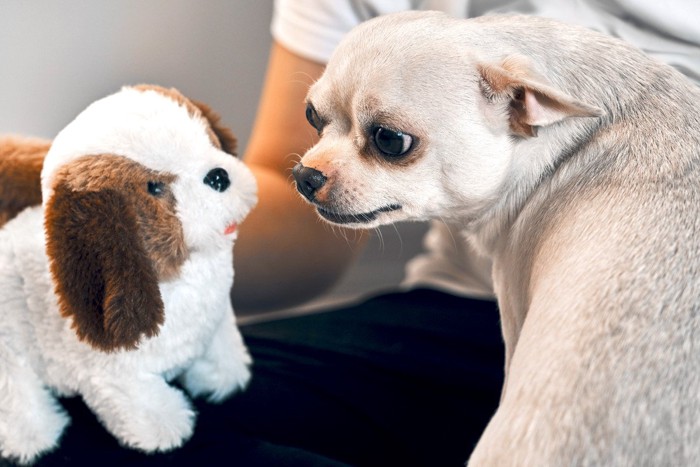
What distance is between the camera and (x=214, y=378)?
96cm

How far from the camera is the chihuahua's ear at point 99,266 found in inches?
29.2

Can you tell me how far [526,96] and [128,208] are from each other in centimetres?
42

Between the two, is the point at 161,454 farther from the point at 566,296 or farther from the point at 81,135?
the point at 566,296

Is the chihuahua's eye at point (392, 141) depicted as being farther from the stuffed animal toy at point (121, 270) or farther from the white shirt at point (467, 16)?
the white shirt at point (467, 16)

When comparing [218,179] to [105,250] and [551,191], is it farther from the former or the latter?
[551,191]

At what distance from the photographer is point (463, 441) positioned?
1.00 m

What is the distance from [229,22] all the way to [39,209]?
3.27 ft

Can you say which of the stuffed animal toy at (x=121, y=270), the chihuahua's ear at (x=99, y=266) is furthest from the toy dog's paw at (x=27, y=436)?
the chihuahua's ear at (x=99, y=266)

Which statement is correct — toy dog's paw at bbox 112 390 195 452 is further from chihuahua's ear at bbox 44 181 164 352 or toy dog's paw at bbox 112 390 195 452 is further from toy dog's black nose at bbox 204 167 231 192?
toy dog's black nose at bbox 204 167 231 192

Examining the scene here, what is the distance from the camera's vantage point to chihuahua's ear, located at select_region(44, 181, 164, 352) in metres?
0.74

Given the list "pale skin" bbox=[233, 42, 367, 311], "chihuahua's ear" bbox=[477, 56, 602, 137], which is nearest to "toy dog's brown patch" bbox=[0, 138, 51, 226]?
"pale skin" bbox=[233, 42, 367, 311]

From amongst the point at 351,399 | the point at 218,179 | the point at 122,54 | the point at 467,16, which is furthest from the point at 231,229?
the point at 122,54

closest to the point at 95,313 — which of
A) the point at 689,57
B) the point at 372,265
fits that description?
the point at 689,57

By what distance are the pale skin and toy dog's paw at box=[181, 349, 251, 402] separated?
0.26m
